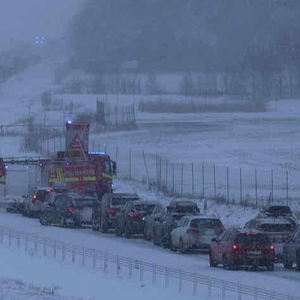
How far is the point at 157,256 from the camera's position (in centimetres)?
2834

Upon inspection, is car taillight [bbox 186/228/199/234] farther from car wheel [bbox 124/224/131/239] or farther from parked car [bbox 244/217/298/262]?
car wheel [bbox 124/224/131/239]

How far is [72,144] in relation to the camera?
50.2 metres

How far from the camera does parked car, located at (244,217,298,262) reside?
2725 centimetres

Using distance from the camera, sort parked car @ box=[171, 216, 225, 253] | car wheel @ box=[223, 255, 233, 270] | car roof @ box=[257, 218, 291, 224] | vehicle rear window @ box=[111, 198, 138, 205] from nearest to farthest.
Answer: car wheel @ box=[223, 255, 233, 270] → car roof @ box=[257, 218, 291, 224] → parked car @ box=[171, 216, 225, 253] → vehicle rear window @ box=[111, 198, 138, 205]

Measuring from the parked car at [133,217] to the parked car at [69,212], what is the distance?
3.56 metres

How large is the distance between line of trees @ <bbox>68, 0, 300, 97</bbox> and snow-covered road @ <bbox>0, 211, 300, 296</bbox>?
84.4m

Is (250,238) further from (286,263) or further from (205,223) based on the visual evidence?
(205,223)

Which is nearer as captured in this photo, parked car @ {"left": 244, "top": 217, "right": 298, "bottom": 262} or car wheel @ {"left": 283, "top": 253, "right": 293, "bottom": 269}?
car wheel @ {"left": 283, "top": 253, "right": 293, "bottom": 269}

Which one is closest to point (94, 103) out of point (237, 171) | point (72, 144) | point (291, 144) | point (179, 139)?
point (179, 139)

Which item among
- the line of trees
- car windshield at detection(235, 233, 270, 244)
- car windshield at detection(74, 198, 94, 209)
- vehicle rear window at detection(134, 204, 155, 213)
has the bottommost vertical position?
car windshield at detection(74, 198, 94, 209)

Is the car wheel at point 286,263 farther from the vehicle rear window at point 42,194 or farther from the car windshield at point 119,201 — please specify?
the vehicle rear window at point 42,194

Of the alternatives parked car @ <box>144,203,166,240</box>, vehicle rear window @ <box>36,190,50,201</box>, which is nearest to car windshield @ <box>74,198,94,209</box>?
parked car @ <box>144,203,166,240</box>

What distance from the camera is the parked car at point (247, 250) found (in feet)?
80.7

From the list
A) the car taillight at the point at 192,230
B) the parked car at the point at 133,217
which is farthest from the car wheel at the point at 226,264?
the parked car at the point at 133,217
